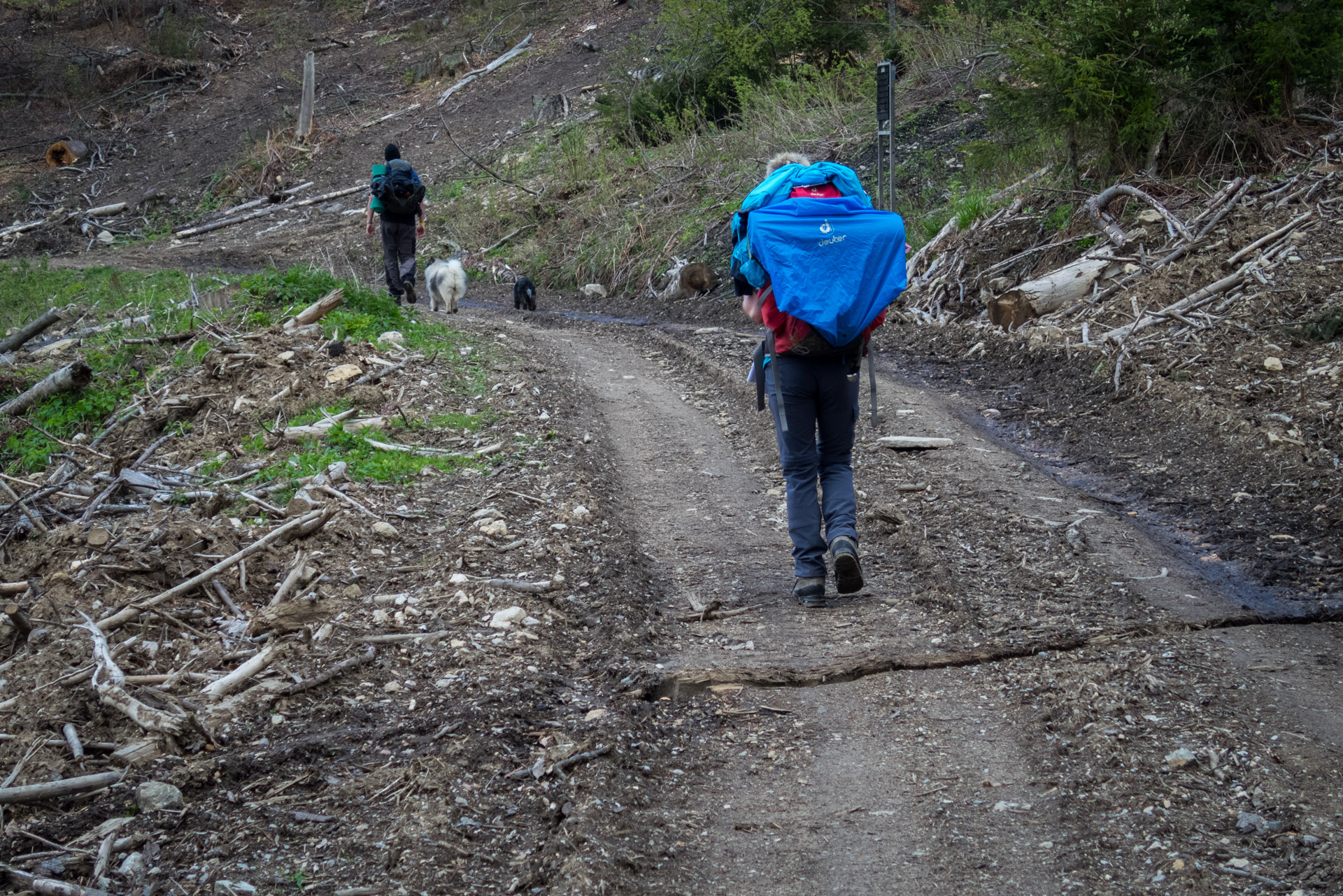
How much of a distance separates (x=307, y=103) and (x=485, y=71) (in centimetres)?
537

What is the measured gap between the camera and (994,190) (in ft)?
42.2

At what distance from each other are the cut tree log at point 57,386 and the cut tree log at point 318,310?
180 cm

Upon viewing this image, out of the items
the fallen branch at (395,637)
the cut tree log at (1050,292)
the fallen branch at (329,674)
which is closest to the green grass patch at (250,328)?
the fallen branch at (395,637)

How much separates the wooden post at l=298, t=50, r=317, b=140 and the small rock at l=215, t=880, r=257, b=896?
28624 mm

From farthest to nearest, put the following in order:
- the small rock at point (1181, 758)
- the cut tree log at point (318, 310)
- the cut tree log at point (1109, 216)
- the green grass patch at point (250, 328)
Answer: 1. the cut tree log at point (1109, 216)
2. the cut tree log at point (318, 310)
3. the green grass patch at point (250, 328)
4. the small rock at point (1181, 758)

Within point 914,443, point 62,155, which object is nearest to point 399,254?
point 914,443

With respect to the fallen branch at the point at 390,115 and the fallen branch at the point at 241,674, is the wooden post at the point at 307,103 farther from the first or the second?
the fallen branch at the point at 241,674

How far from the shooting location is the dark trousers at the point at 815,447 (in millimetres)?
4707

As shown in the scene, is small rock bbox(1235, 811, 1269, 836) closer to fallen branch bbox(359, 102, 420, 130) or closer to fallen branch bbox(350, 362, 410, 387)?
fallen branch bbox(350, 362, 410, 387)

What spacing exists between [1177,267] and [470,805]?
28.7ft

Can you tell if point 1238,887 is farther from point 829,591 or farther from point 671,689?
point 829,591

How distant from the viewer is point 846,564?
15.3 feet

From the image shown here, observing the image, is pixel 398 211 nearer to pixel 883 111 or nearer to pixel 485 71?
pixel 883 111

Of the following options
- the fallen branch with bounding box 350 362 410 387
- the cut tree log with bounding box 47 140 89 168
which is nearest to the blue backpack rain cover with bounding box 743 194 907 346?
the fallen branch with bounding box 350 362 410 387
